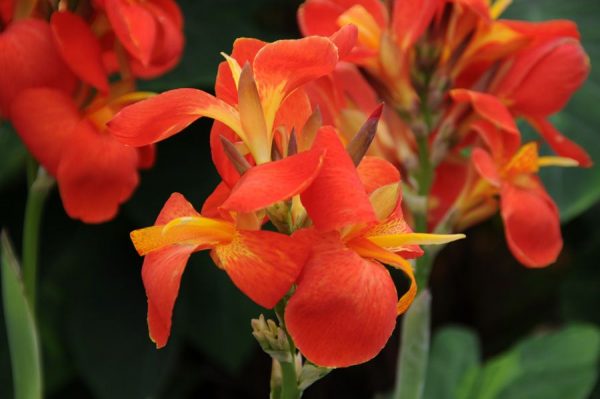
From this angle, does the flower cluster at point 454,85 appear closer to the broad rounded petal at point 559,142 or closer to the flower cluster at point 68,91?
the broad rounded petal at point 559,142

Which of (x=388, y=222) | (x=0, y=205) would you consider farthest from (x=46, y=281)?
(x=388, y=222)

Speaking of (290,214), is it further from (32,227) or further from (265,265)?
(32,227)

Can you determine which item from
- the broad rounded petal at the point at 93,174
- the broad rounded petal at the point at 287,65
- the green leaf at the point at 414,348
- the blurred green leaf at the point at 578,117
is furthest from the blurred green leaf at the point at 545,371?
the broad rounded petal at the point at 287,65

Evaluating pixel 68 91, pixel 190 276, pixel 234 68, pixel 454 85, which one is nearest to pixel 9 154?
pixel 190 276

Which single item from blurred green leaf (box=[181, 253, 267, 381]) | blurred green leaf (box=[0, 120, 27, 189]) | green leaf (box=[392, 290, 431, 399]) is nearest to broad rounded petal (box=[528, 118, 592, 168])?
green leaf (box=[392, 290, 431, 399])

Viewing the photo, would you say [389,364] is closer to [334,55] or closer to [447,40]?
[447,40]

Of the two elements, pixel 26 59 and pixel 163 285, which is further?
pixel 26 59
